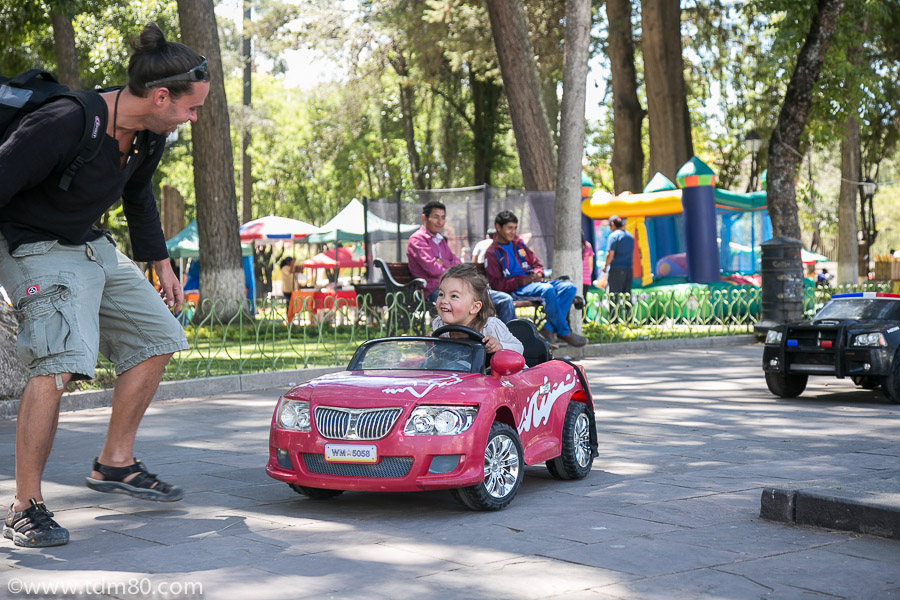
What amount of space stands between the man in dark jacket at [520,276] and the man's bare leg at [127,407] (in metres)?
7.72

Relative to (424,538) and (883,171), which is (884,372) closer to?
(424,538)

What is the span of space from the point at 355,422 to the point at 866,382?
288 inches

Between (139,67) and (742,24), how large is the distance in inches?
1107

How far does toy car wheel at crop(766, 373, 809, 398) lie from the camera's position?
10.7 m

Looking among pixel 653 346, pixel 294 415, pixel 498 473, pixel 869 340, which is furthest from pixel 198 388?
pixel 653 346

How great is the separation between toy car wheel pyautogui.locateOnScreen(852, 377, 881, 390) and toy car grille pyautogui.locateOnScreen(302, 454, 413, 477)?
663cm

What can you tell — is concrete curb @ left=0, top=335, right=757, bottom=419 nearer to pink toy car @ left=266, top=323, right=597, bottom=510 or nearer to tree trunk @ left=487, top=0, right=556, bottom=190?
pink toy car @ left=266, top=323, right=597, bottom=510

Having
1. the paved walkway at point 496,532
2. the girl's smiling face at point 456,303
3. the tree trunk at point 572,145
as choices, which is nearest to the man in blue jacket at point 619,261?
the tree trunk at point 572,145

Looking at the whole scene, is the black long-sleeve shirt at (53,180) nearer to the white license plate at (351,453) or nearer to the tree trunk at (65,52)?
the white license plate at (351,453)

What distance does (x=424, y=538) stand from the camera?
4918 mm

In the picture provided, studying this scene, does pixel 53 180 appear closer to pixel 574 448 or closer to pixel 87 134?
pixel 87 134

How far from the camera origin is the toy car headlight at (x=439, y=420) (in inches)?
211

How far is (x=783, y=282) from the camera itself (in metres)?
17.3

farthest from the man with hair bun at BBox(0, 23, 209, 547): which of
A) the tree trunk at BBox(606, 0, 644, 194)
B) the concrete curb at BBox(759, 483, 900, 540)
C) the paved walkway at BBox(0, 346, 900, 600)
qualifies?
the tree trunk at BBox(606, 0, 644, 194)
